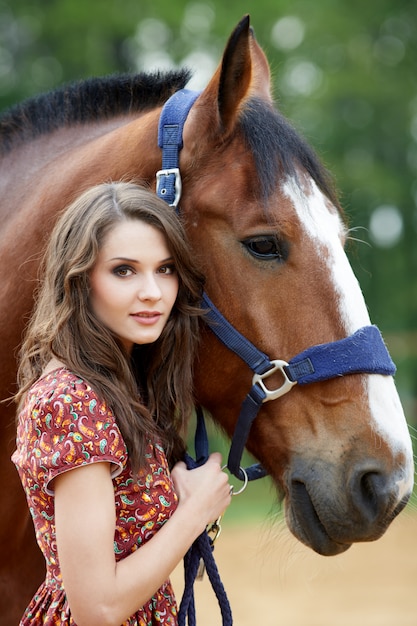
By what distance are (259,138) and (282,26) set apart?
14623mm

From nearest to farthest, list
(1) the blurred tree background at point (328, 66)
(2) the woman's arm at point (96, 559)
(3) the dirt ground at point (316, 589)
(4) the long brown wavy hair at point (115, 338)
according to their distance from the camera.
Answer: (2) the woman's arm at point (96, 559), (4) the long brown wavy hair at point (115, 338), (3) the dirt ground at point (316, 589), (1) the blurred tree background at point (328, 66)

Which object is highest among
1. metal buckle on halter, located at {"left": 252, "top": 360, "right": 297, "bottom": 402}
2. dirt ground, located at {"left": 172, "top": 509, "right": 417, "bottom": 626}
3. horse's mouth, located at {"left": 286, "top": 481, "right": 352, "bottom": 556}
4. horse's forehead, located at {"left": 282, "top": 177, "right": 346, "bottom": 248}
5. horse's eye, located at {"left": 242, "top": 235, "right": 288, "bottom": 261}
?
horse's forehead, located at {"left": 282, "top": 177, "right": 346, "bottom": 248}

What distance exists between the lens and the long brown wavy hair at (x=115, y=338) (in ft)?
6.84

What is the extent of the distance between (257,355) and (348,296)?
0.33m

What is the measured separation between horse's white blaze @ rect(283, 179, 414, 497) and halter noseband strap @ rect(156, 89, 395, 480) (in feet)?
0.16

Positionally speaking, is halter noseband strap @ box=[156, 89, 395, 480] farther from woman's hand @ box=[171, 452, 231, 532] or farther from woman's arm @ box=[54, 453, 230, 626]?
woman's arm @ box=[54, 453, 230, 626]

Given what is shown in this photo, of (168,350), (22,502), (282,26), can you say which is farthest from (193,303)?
(282,26)

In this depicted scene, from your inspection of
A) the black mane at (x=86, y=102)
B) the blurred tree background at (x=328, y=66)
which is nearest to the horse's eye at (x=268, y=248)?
the black mane at (x=86, y=102)

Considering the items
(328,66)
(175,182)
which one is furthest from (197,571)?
(328,66)

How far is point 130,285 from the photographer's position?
2.14 m

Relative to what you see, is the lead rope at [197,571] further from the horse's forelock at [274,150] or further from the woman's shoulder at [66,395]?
the horse's forelock at [274,150]

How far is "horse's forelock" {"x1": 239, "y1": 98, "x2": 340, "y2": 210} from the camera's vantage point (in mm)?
2459

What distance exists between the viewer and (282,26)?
16.0 meters

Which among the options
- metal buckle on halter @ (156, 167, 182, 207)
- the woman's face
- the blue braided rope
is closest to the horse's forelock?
metal buckle on halter @ (156, 167, 182, 207)
